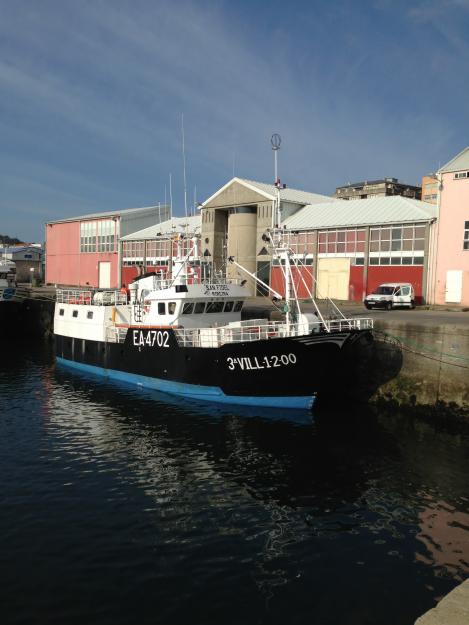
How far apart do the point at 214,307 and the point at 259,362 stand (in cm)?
564

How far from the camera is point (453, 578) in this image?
32.8 ft

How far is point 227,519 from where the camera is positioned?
1230 cm

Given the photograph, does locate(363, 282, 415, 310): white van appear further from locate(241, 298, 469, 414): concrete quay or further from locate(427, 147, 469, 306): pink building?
locate(241, 298, 469, 414): concrete quay

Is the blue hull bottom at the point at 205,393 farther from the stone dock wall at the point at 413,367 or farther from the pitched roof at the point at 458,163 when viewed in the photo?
the pitched roof at the point at 458,163

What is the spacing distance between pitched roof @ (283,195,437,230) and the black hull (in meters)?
21.6

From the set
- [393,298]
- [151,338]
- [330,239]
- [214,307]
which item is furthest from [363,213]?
[151,338]

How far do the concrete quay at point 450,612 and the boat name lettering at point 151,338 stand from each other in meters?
18.6

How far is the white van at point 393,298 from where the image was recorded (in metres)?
34.8

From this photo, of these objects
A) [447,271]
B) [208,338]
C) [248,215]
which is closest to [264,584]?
[208,338]

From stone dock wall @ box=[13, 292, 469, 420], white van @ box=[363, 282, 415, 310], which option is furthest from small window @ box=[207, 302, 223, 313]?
white van @ box=[363, 282, 415, 310]

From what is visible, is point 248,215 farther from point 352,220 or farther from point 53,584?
point 53,584

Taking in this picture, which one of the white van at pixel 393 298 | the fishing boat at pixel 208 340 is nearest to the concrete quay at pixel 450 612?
the fishing boat at pixel 208 340

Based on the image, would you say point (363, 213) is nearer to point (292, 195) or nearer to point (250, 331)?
point (292, 195)

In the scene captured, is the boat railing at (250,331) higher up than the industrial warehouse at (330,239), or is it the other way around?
the industrial warehouse at (330,239)
